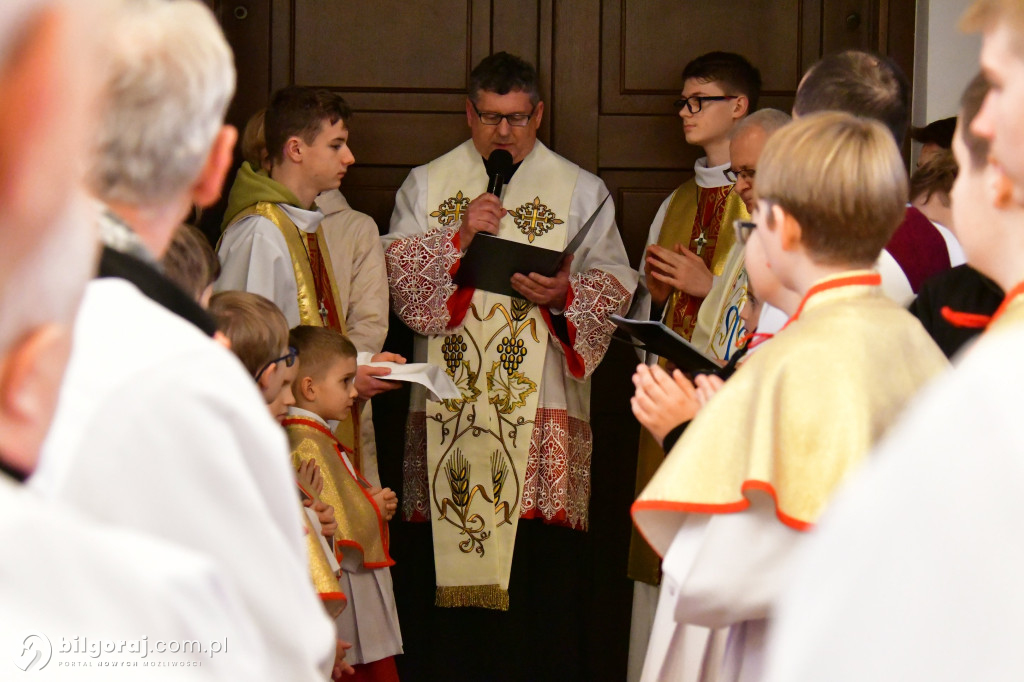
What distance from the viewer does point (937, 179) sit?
3.53 meters

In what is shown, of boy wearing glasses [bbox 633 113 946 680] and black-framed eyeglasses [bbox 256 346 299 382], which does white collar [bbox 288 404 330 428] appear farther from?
boy wearing glasses [bbox 633 113 946 680]

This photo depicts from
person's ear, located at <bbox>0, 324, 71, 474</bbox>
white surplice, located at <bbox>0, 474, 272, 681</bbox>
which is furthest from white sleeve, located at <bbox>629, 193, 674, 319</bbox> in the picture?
person's ear, located at <bbox>0, 324, 71, 474</bbox>

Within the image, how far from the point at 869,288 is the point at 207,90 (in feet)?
3.79

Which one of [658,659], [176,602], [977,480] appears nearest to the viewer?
[977,480]

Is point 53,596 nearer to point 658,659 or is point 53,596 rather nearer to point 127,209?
point 127,209

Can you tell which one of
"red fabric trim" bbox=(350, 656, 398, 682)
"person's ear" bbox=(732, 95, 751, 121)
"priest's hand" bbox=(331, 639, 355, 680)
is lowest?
"red fabric trim" bbox=(350, 656, 398, 682)

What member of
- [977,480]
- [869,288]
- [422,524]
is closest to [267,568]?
[977,480]

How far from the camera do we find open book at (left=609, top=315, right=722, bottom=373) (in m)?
2.74

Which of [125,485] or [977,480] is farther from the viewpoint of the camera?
[125,485]

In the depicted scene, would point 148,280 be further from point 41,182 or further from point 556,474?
point 556,474

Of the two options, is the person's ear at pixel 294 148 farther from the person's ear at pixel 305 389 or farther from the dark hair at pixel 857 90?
the dark hair at pixel 857 90

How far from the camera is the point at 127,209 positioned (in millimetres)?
1360

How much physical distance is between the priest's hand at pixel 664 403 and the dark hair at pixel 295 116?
2.21m

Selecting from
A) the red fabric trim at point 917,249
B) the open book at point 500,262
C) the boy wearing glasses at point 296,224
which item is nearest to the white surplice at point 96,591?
the red fabric trim at point 917,249
